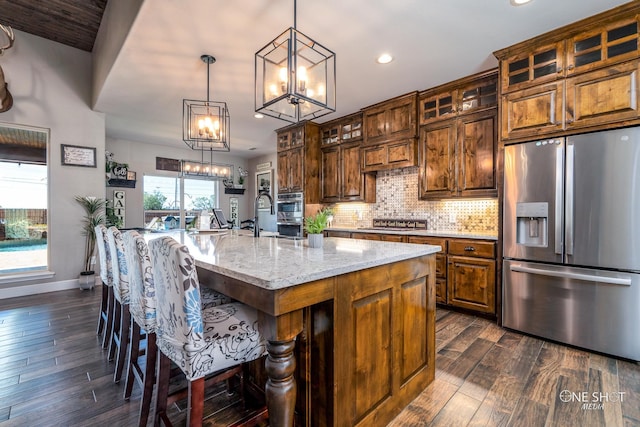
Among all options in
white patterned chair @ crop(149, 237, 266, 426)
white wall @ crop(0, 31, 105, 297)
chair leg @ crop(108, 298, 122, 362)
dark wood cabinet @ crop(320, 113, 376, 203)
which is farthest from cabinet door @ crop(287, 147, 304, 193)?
white patterned chair @ crop(149, 237, 266, 426)

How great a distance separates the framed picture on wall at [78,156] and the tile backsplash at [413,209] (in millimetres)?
4132

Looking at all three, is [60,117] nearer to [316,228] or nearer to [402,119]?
[316,228]

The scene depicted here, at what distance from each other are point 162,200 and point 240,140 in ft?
8.65

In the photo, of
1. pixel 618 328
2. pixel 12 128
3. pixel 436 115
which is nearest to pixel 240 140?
pixel 12 128

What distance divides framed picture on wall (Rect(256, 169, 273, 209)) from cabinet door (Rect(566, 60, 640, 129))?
6.42m

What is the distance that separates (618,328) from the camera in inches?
89.5

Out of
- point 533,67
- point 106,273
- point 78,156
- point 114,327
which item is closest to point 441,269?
point 533,67

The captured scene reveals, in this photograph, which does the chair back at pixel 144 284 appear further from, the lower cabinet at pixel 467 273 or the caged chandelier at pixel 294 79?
the lower cabinet at pixel 467 273

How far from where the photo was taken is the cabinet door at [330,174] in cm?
503

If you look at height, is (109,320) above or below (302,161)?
below

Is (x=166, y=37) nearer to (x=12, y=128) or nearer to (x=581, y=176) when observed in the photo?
(x=12, y=128)

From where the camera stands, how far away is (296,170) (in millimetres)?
5266

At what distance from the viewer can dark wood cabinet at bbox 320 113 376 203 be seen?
4715 mm

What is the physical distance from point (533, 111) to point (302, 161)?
11.1 feet
